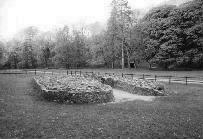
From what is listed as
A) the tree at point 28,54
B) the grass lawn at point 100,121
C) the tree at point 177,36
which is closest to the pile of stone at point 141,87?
the grass lawn at point 100,121

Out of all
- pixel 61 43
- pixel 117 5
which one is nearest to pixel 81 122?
pixel 117 5

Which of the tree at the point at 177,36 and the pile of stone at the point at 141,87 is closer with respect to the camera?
the pile of stone at the point at 141,87

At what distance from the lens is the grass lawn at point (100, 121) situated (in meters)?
10.1

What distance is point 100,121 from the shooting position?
39.4 feet

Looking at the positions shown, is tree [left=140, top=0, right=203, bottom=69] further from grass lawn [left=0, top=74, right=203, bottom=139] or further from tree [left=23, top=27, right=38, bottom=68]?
tree [left=23, top=27, right=38, bottom=68]

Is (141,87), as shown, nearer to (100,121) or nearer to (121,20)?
(100,121)

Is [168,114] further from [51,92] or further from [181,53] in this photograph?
[181,53]

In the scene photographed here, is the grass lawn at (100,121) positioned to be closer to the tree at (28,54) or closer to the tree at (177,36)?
the tree at (177,36)

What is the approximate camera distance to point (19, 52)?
2913 inches

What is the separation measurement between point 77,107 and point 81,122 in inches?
145

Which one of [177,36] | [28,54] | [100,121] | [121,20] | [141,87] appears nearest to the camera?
[100,121]

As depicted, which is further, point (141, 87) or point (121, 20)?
point (121, 20)

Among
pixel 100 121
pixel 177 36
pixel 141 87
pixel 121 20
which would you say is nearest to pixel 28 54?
pixel 121 20

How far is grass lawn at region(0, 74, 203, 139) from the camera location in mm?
10061
